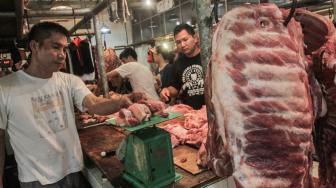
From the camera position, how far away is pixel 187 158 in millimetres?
2867

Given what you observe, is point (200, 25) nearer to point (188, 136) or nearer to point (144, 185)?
point (144, 185)

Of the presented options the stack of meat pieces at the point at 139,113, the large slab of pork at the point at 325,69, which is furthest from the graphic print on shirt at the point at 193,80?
the large slab of pork at the point at 325,69

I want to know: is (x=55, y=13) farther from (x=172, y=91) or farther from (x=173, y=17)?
(x=173, y=17)

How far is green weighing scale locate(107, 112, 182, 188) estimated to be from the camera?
2311mm

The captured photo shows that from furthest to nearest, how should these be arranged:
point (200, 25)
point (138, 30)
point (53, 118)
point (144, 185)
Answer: point (138, 30) < point (53, 118) < point (144, 185) < point (200, 25)

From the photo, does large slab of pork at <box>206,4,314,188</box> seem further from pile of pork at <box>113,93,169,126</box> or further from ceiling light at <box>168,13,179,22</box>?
ceiling light at <box>168,13,179,22</box>

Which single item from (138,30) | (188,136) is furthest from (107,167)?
(138,30)

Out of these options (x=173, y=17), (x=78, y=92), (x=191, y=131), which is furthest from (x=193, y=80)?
(x=173, y=17)

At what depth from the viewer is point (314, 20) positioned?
146cm

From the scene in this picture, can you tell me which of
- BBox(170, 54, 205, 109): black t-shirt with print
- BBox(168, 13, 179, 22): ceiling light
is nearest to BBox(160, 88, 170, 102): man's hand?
BBox(170, 54, 205, 109): black t-shirt with print

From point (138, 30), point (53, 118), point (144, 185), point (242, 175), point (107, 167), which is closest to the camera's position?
point (242, 175)

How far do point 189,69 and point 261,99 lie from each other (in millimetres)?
3466

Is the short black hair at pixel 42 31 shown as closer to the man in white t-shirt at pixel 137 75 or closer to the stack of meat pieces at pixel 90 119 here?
the stack of meat pieces at pixel 90 119

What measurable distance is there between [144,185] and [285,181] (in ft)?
4.90
